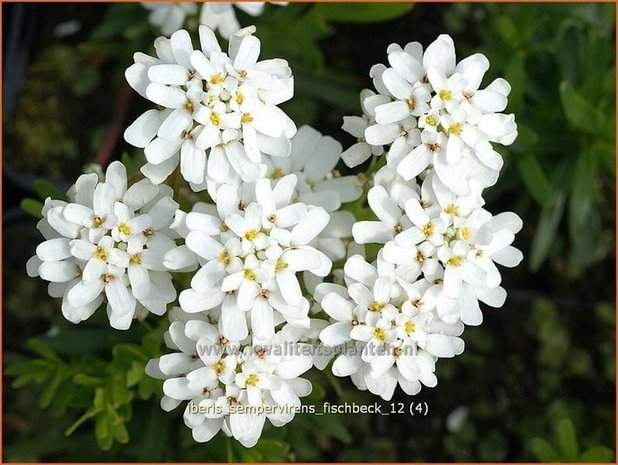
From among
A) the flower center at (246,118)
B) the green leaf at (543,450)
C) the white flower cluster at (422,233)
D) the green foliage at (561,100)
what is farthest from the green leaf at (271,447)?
the green foliage at (561,100)

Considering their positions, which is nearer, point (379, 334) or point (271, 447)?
point (379, 334)

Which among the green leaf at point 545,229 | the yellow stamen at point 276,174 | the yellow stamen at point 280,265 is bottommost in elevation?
the green leaf at point 545,229

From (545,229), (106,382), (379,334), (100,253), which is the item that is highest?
(100,253)

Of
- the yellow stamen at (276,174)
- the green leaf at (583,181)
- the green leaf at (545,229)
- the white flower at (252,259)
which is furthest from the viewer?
the green leaf at (545,229)

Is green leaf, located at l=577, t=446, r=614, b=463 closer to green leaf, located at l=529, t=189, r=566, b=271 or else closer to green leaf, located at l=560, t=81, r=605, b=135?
green leaf, located at l=529, t=189, r=566, b=271

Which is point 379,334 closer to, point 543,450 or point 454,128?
point 454,128

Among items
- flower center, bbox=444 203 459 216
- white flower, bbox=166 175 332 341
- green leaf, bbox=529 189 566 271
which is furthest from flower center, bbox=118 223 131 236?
green leaf, bbox=529 189 566 271

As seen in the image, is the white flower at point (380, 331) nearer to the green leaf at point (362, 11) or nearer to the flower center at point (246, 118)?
the flower center at point (246, 118)

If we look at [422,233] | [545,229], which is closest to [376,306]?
[422,233]
